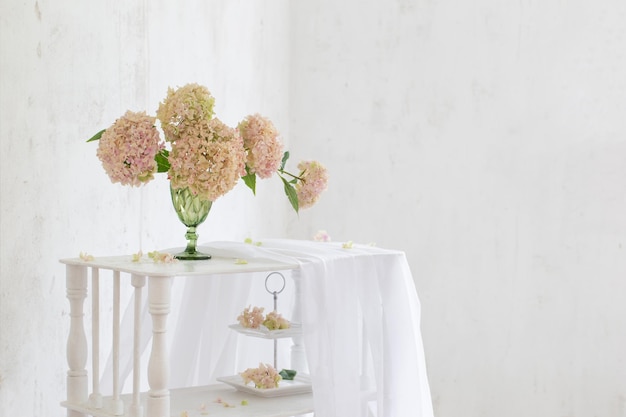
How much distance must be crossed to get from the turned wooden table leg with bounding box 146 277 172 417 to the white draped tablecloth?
355 mm

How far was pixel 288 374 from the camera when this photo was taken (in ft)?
8.97

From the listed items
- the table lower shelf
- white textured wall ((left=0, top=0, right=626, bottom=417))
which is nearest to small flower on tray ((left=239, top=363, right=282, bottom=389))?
the table lower shelf

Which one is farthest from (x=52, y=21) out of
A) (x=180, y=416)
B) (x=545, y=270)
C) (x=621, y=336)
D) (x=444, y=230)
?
(x=621, y=336)

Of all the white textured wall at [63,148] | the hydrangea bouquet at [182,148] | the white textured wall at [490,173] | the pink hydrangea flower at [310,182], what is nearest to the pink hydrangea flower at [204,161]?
the hydrangea bouquet at [182,148]

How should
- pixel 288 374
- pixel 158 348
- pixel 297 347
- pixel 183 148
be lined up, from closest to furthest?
pixel 158 348, pixel 183 148, pixel 288 374, pixel 297 347

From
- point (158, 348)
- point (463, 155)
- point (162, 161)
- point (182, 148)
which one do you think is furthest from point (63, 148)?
point (463, 155)

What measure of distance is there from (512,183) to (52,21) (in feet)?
6.22

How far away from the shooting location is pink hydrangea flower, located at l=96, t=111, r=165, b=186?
2.31m

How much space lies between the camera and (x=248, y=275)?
2789mm

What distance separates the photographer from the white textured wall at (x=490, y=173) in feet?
12.2

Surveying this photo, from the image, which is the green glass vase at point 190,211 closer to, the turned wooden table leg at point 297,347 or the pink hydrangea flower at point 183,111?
the pink hydrangea flower at point 183,111

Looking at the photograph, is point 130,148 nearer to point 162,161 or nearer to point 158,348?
point 162,161

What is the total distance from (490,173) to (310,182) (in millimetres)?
1418

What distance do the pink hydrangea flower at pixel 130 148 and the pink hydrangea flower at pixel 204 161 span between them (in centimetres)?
6
